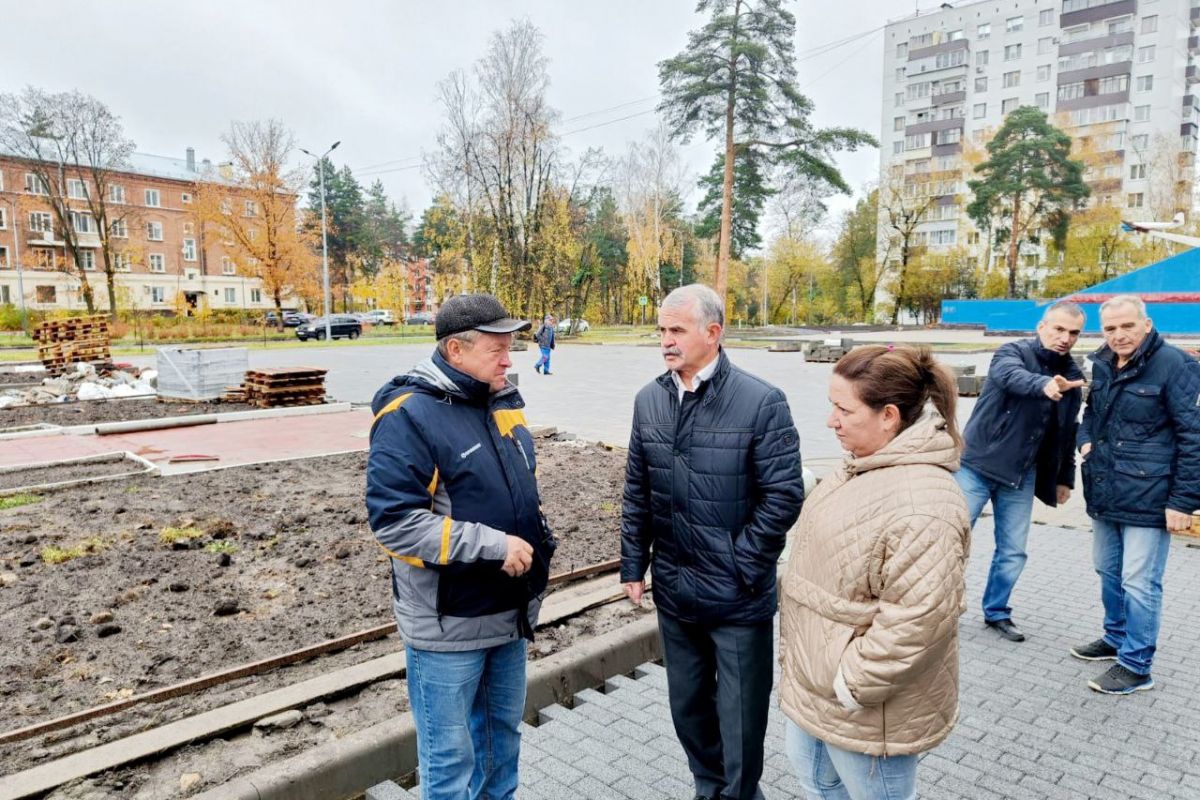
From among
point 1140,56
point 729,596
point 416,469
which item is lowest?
point 729,596

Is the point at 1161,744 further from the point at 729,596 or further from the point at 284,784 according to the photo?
the point at 284,784

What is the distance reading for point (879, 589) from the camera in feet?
6.24

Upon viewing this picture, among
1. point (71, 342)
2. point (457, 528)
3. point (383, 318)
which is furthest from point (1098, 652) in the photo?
point (383, 318)

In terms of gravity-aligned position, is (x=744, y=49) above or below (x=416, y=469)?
above

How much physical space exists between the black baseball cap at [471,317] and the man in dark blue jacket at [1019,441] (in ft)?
9.71

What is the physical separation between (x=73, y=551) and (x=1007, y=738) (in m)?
5.90

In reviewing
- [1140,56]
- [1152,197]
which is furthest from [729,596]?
[1140,56]

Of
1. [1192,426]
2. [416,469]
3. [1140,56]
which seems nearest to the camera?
[416,469]

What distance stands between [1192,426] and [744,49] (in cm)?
3262

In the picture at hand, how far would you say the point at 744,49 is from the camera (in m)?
32.1

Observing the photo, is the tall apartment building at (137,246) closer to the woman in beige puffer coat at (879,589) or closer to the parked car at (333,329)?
the parked car at (333,329)

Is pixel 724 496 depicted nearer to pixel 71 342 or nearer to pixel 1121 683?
pixel 1121 683

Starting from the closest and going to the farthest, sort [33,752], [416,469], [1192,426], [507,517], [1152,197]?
1. [416,469]
2. [507,517]
3. [33,752]
4. [1192,426]
5. [1152,197]

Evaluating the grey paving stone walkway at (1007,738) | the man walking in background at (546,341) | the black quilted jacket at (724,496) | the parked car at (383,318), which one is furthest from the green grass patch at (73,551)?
the parked car at (383,318)
